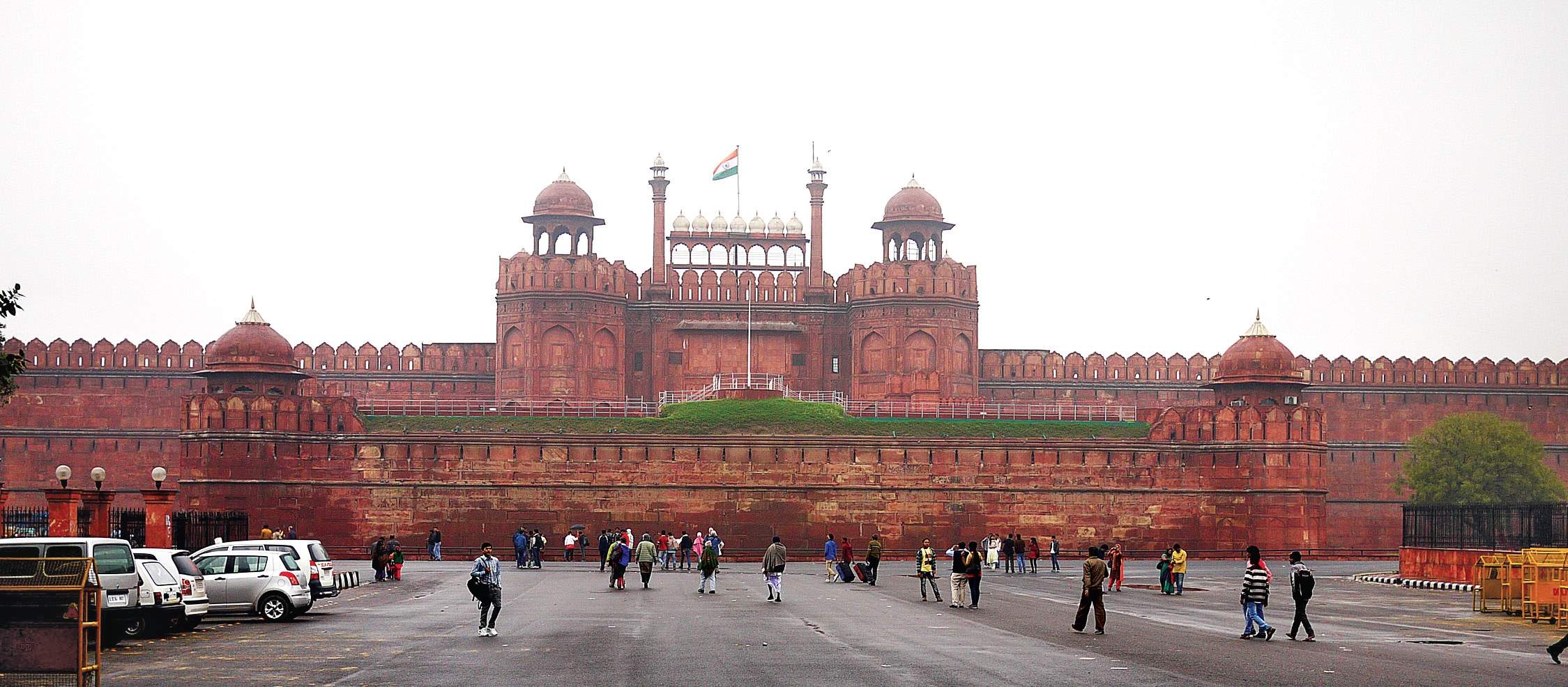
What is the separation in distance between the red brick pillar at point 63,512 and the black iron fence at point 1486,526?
25.3 m

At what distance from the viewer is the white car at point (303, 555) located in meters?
25.5

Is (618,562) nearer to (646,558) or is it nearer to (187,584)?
(646,558)

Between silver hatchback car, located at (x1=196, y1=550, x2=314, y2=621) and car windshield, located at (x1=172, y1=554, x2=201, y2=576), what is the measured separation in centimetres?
59

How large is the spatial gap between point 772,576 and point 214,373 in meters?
30.8

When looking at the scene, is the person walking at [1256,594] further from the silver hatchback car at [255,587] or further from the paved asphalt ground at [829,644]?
the silver hatchback car at [255,587]

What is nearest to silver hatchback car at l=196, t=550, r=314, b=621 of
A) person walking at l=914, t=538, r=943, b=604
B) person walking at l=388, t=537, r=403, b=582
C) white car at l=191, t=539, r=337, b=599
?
white car at l=191, t=539, r=337, b=599

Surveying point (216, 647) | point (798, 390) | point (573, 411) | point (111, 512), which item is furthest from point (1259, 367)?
point (216, 647)

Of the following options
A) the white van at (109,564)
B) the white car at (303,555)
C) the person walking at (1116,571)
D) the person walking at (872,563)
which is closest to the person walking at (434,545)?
the person walking at (872,563)

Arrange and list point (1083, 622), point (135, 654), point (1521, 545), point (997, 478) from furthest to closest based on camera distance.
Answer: point (997, 478)
point (1521, 545)
point (1083, 622)
point (135, 654)

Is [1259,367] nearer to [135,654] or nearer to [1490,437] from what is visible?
[1490,437]

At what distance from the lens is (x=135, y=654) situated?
61.4 feet

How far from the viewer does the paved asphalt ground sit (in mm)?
15961

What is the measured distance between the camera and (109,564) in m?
19.7

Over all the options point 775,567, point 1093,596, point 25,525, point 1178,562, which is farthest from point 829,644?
point 25,525
